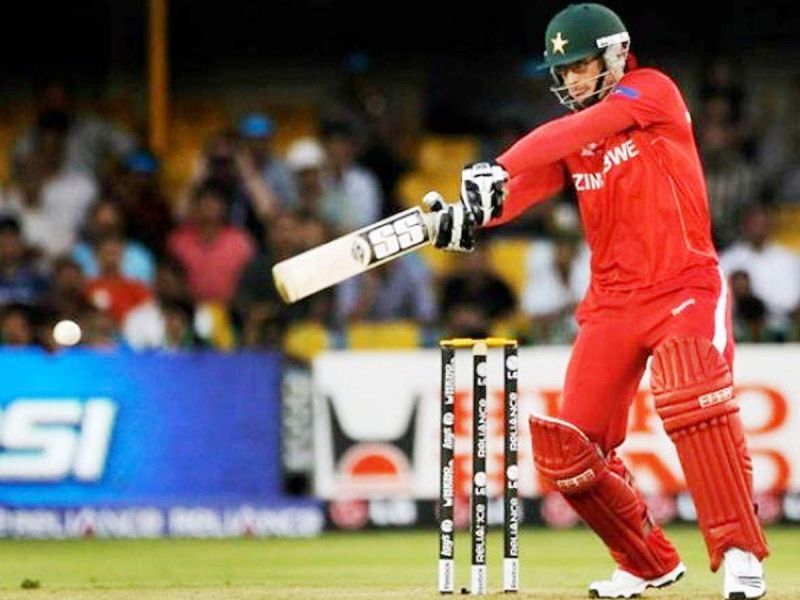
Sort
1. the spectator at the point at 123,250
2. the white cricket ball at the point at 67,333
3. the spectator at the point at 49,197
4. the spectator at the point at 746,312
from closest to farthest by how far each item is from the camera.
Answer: the white cricket ball at the point at 67,333 → the spectator at the point at 746,312 → the spectator at the point at 123,250 → the spectator at the point at 49,197

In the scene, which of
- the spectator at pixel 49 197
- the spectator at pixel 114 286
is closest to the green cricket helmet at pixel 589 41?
the spectator at pixel 114 286

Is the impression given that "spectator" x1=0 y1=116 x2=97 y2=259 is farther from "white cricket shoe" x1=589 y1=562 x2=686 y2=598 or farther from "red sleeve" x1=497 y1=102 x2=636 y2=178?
"red sleeve" x1=497 y1=102 x2=636 y2=178

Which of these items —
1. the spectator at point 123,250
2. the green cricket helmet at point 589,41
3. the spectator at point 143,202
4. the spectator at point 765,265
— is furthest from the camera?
the spectator at point 143,202

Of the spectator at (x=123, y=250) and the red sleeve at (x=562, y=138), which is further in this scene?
the spectator at (x=123, y=250)

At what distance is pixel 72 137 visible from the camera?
1523 cm

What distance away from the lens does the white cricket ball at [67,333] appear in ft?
38.0

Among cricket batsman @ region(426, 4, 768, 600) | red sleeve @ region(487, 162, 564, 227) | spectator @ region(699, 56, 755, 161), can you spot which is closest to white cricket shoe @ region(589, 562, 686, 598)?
cricket batsman @ region(426, 4, 768, 600)

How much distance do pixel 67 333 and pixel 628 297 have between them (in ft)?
16.0

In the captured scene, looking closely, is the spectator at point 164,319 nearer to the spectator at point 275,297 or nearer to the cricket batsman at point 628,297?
the spectator at point 275,297

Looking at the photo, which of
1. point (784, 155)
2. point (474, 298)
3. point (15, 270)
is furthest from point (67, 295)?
point (784, 155)

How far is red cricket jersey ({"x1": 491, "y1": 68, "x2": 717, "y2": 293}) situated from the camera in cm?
725

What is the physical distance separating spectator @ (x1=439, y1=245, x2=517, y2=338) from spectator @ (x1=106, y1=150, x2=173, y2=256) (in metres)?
1.93

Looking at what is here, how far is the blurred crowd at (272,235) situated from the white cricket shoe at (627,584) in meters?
4.78

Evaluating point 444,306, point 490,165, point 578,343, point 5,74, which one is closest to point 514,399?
point 578,343
